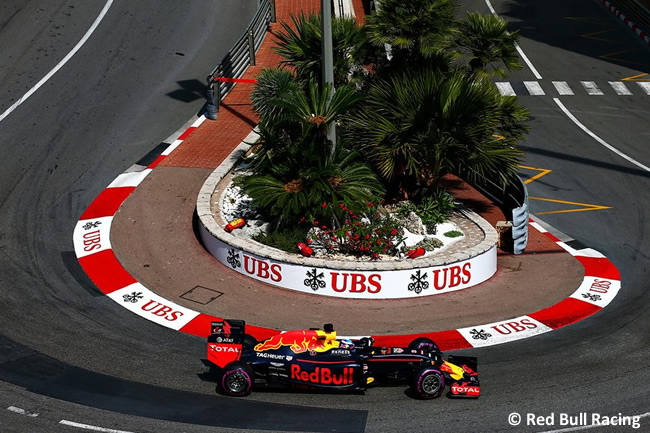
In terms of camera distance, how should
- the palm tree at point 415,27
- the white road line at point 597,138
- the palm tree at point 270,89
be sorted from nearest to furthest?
the palm tree at point 415,27, the palm tree at point 270,89, the white road line at point 597,138

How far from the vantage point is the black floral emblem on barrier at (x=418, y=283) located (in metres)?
18.5

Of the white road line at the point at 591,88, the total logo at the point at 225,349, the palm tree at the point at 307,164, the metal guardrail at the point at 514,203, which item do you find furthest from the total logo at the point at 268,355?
the white road line at the point at 591,88

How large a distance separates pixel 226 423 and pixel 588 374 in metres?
6.87

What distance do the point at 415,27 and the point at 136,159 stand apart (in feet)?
30.8

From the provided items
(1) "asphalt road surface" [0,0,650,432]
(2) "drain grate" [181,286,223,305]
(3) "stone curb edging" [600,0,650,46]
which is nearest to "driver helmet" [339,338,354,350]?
(1) "asphalt road surface" [0,0,650,432]

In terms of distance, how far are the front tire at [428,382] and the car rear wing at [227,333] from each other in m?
3.21

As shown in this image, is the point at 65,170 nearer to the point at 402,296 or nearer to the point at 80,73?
the point at 80,73

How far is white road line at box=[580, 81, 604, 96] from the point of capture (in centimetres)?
3400

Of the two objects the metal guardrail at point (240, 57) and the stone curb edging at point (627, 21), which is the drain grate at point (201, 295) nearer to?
the metal guardrail at point (240, 57)

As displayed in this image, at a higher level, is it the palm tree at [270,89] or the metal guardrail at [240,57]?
the palm tree at [270,89]

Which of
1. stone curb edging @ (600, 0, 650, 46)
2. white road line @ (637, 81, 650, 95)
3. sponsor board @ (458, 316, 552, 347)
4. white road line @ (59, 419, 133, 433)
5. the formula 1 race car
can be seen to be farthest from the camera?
stone curb edging @ (600, 0, 650, 46)

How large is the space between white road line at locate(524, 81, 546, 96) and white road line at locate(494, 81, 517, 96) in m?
0.76

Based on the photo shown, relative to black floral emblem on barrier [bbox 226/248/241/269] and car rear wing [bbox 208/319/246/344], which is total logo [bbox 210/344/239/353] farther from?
black floral emblem on barrier [bbox 226/248/241/269]

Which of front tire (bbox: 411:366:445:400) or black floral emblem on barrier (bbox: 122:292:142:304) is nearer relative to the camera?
front tire (bbox: 411:366:445:400)
